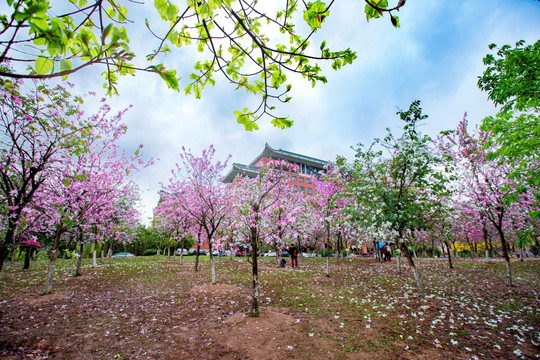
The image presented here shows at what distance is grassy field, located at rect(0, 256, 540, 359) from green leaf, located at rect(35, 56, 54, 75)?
237 inches

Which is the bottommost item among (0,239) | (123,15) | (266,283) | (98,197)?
(266,283)

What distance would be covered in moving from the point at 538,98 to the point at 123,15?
8.94 metres

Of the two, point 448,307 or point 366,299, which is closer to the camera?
point 448,307

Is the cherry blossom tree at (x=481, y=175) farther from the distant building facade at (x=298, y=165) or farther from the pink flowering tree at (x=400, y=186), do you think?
the distant building facade at (x=298, y=165)

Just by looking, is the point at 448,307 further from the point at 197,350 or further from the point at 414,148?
the point at 197,350

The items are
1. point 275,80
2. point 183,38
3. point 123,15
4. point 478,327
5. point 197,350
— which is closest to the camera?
point 123,15

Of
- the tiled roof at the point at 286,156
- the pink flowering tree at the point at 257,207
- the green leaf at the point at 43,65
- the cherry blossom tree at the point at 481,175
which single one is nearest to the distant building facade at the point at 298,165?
the tiled roof at the point at 286,156

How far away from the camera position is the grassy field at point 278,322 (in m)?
5.33

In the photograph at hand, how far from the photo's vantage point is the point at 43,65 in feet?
5.19

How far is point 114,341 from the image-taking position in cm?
598

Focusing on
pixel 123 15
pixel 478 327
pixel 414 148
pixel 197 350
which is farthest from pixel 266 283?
pixel 123 15

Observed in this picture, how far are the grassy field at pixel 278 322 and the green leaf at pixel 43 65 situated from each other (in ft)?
19.7

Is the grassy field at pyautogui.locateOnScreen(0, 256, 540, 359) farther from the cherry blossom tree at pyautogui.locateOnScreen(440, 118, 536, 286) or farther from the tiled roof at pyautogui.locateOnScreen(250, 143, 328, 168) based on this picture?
the tiled roof at pyautogui.locateOnScreen(250, 143, 328, 168)

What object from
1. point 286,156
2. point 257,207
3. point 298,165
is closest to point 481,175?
point 257,207
